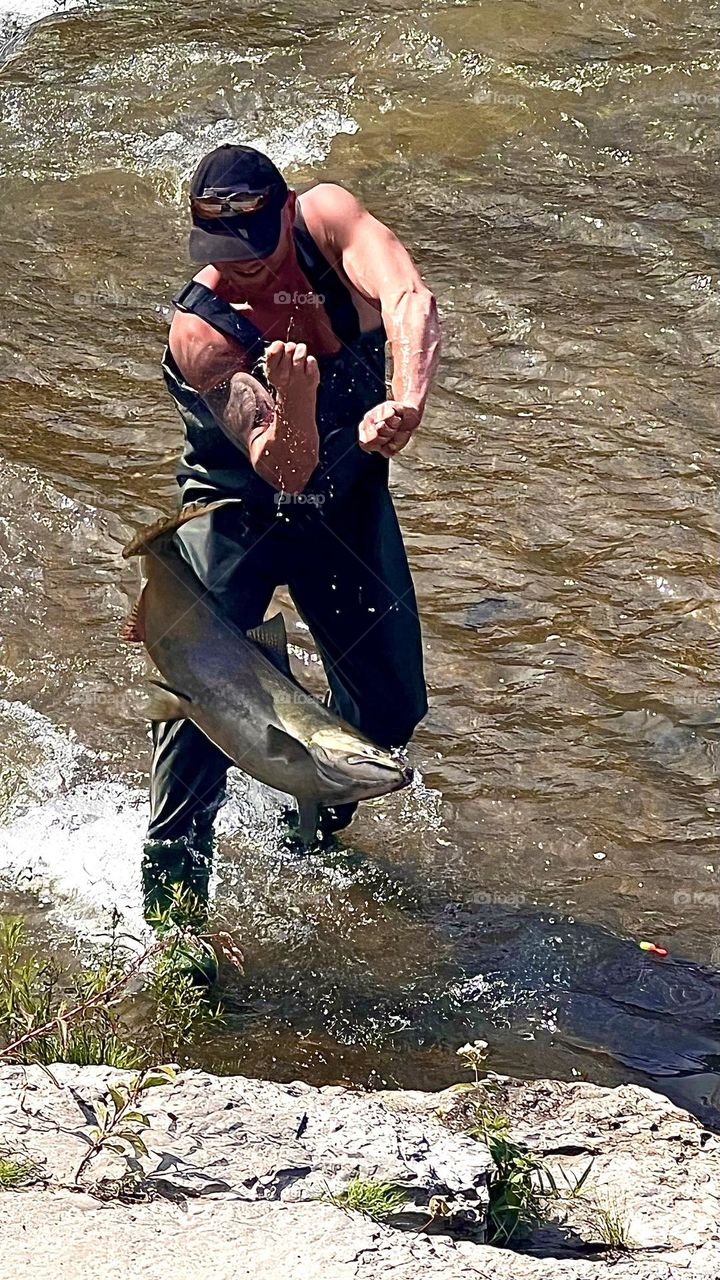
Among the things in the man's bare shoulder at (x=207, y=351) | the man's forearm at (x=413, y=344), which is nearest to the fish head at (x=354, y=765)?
the man's forearm at (x=413, y=344)

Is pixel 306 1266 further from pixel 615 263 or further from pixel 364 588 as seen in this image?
pixel 615 263

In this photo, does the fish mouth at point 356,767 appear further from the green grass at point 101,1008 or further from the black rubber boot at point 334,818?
the black rubber boot at point 334,818

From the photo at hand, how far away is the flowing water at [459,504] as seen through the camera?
16.6ft

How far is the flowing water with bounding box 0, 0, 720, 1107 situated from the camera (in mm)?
5047

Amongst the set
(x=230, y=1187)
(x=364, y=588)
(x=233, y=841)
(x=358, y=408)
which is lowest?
(x=233, y=841)

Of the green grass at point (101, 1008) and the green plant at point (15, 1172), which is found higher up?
the green plant at point (15, 1172)

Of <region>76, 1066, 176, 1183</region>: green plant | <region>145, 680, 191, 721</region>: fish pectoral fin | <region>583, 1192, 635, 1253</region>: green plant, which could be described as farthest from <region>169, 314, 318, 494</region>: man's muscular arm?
<region>583, 1192, 635, 1253</region>: green plant

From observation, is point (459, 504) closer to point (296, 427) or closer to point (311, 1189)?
point (296, 427)

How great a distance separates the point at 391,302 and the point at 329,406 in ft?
1.43

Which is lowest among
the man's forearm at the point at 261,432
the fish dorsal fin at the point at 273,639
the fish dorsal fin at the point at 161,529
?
the fish dorsal fin at the point at 273,639

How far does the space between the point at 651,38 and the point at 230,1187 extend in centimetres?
997

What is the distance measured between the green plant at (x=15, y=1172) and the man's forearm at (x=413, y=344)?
5.86ft

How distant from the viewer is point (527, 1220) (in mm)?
3621

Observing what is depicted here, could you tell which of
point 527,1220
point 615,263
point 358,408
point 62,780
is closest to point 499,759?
point 62,780
